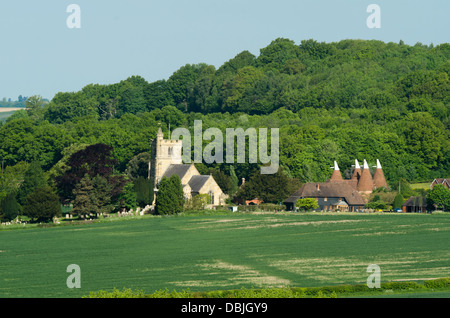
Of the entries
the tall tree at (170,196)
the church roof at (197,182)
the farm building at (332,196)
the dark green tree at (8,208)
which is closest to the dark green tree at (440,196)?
the farm building at (332,196)

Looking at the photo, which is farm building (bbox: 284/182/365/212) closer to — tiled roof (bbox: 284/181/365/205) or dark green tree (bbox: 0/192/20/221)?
tiled roof (bbox: 284/181/365/205)

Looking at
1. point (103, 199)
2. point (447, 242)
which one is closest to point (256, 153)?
point (103, 199)

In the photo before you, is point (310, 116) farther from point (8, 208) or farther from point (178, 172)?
point (8, 208)

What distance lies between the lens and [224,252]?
61344 mm

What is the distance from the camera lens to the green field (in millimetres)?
47844

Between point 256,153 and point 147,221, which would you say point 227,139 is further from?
point 147,221

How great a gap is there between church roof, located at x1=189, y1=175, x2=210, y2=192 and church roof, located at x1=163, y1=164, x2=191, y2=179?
1.40 meters

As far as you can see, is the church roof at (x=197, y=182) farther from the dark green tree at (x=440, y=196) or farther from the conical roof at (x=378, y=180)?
the dark green tree at (x=440, y=196)

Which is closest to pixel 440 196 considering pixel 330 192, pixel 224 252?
pixel 330 192

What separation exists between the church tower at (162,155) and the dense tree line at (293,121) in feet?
10.3

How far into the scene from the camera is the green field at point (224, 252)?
157 ft

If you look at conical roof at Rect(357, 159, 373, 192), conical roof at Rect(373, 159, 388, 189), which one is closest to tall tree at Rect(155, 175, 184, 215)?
conical roof at Rect(357, 159, 373, 192)

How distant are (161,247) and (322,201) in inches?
1352

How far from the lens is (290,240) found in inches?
2645
